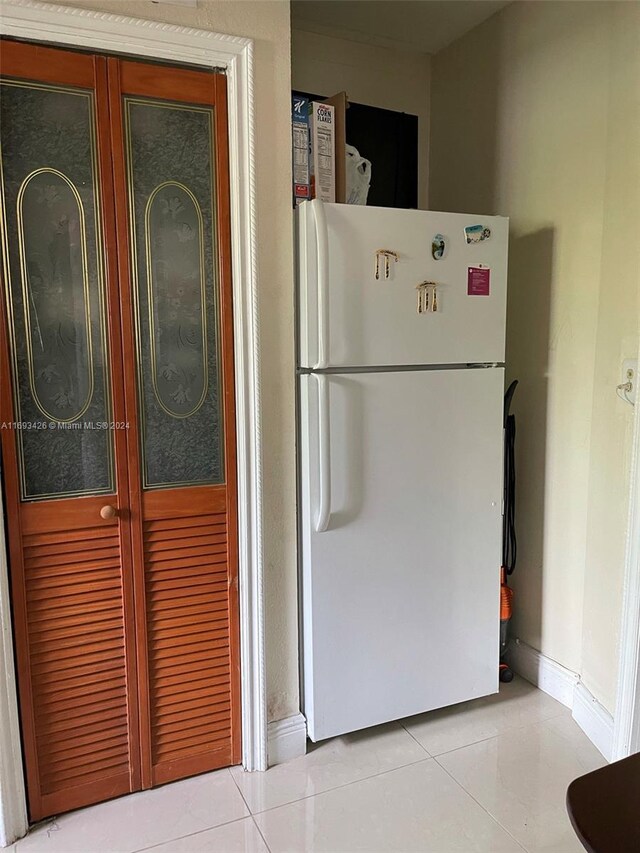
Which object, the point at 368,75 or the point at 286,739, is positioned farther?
the point at 368,75

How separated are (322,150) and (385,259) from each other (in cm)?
40

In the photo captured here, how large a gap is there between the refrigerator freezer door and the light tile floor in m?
1.30

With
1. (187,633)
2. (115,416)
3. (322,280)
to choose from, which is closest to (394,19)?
(322,280)

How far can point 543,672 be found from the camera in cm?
243

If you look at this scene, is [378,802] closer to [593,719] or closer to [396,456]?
[593,719]

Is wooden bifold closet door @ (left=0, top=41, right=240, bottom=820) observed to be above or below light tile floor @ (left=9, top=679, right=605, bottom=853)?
Answer: above

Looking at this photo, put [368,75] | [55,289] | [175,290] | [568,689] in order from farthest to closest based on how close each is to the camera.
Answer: [368,75] < [568,689] < [175,290] < [55,289]

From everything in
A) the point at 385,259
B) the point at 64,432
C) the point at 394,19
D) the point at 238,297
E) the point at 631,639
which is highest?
the point at 394,19

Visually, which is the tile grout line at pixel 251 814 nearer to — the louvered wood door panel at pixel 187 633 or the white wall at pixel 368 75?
the louvered wood door panel at pixel 187 633

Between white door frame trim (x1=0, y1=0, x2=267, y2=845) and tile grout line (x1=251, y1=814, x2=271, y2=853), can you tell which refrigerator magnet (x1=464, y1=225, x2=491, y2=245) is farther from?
tile grout line (x1=251, y1=814, x2=271, y2=853)

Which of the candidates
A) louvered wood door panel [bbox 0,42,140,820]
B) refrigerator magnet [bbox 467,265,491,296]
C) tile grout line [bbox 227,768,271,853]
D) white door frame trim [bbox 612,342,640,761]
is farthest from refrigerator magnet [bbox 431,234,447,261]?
tile grout line [bbox 227,768,271,853]

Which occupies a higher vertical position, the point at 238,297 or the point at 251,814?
the point at 238,297

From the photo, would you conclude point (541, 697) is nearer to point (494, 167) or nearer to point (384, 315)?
point (384, 315)

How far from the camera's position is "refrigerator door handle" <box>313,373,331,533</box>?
6.22 feet
